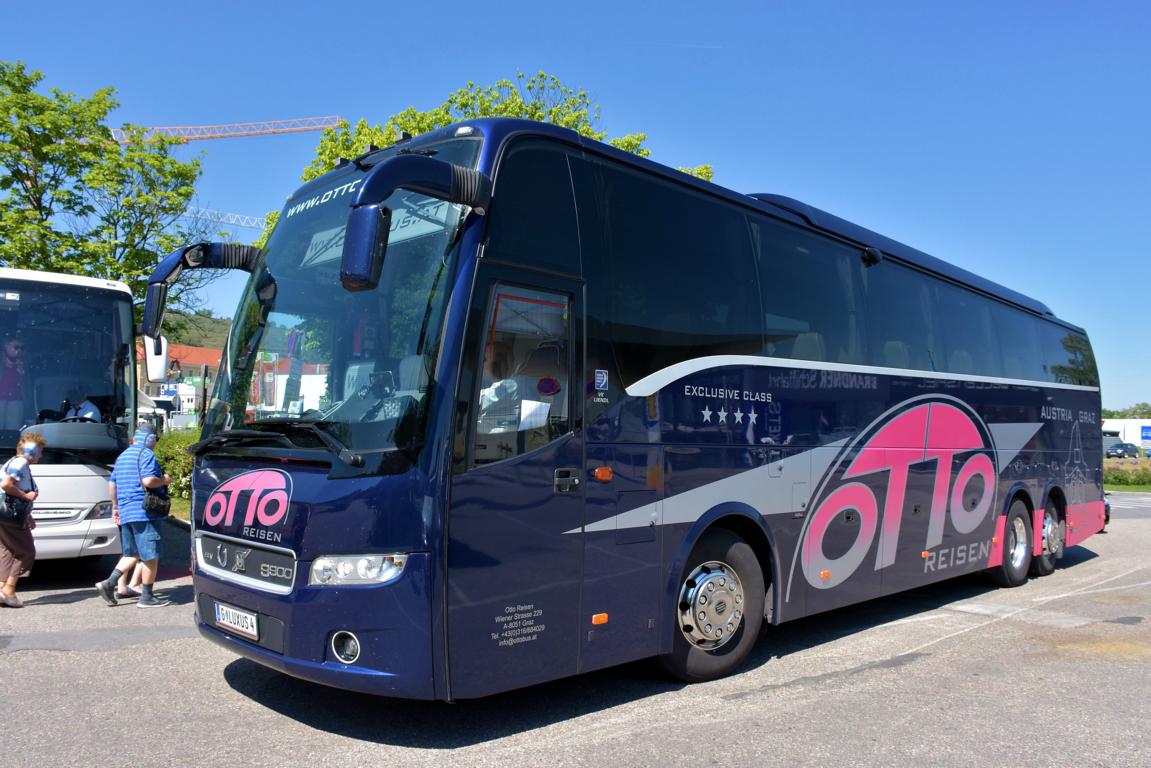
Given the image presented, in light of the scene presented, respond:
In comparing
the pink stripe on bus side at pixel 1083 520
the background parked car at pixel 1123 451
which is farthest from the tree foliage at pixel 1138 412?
the pink stripe on bus side at pixel 1083 520

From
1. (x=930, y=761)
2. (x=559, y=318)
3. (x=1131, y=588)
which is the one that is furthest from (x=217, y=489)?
(x=1131, y=588)

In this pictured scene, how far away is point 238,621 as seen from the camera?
17.0 ft

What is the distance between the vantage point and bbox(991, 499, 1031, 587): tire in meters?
10.9

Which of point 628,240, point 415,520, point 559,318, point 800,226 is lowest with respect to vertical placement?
point 415,520

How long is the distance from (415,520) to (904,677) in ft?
13.6

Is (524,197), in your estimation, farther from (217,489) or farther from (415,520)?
(217,489)

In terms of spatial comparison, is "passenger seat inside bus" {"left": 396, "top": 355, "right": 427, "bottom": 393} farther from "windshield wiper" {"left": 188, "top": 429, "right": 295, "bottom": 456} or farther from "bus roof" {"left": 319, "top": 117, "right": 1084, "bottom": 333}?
"bus roof" {"left": 319, "top": 117, "right": 1084, "bottom": 333}

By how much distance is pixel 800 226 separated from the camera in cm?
776

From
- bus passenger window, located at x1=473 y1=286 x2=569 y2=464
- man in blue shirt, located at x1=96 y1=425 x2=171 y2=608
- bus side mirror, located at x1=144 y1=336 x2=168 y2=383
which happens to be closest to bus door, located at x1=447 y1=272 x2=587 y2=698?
bus passenger window, located at x1=473 y1=286 x2=569 y2=464

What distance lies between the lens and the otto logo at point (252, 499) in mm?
4938

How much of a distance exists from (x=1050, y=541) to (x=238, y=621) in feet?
36.3

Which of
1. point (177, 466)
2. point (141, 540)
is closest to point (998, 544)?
point (141, 540)

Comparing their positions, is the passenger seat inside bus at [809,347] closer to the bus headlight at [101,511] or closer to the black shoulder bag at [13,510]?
the black shoulder bag at [13,510]

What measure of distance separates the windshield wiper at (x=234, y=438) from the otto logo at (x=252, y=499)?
19 cm
